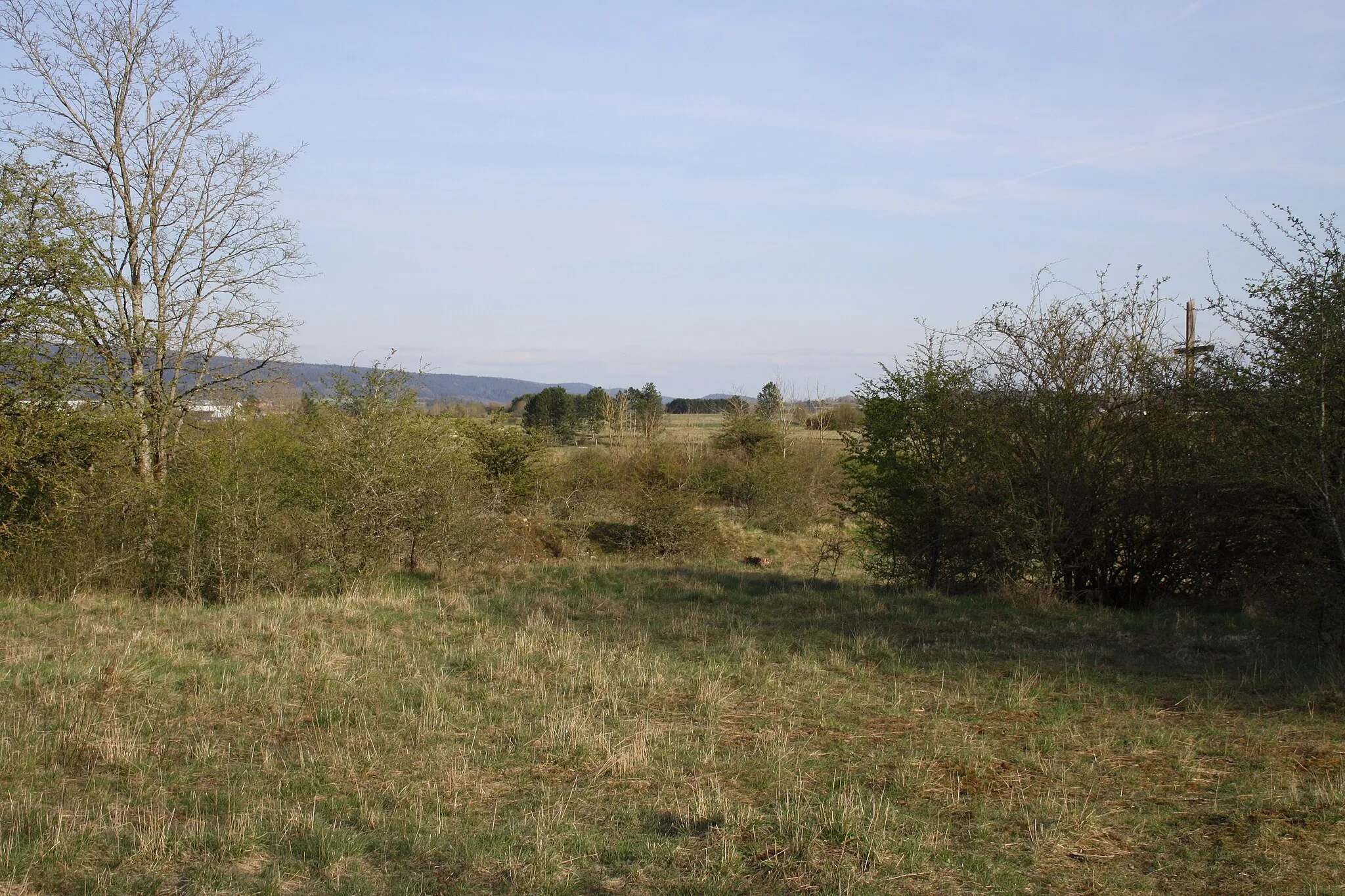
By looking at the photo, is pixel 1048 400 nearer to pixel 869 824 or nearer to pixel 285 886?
pixel 869 824

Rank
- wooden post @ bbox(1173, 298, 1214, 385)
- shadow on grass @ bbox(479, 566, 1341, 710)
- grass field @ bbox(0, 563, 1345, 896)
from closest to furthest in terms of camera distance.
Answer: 1. grass field @ bbox(0, 563, 1345, 896)
2. shadow on grass @ bbox(479, 566, 1341, 710)
3. wooden post @ bbox(1173, 298, 1214, 385)

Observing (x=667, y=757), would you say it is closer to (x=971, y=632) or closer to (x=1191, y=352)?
(x=971, y=632)

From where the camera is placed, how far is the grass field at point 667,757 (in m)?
4.61

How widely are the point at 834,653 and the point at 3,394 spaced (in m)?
10.3

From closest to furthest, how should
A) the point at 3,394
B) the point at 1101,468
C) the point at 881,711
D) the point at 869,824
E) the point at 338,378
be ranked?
the point at 869,824
the point at 881,711
the point at 3,394
the point at 1101,468
the point at 338,378

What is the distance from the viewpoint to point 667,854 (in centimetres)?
472

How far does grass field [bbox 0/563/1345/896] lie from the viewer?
4609 millimetres

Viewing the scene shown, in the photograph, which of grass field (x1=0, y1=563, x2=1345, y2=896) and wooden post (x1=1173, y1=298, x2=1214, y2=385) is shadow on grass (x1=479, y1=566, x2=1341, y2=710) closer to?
grass field (x1=0, y1=563, x2=1345, y2=896)

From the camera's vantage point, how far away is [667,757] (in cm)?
639

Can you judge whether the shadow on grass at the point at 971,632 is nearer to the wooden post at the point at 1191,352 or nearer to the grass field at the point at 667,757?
the grass field at the point at 667,757

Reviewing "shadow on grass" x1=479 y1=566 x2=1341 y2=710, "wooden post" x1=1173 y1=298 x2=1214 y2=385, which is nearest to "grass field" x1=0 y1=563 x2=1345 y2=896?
"shadow on grass" x1=479 y1=566 x2=1341 y2=710

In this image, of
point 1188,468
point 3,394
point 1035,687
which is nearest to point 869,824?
point 1035,687

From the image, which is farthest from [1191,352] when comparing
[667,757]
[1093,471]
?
[667,757]

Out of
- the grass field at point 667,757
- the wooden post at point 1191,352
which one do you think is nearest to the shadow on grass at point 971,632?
the grass field at point 667,757
